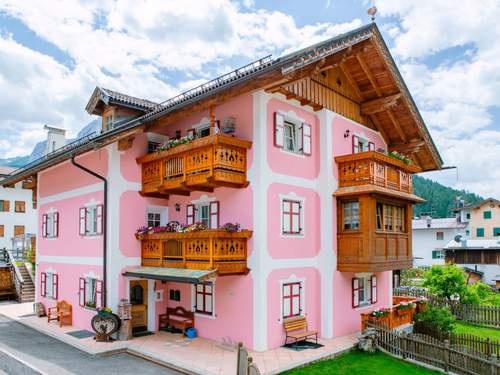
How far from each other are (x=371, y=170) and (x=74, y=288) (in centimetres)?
1290

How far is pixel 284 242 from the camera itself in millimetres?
14859

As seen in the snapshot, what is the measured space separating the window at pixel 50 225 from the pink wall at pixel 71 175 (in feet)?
3.42

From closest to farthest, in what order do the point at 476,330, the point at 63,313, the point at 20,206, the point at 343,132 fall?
the point at 343,132, the point at 63,313, the point at 476,330, the point at 20,206

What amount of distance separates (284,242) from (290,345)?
3.33m

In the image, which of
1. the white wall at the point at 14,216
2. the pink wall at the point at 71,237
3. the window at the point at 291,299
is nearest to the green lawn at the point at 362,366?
the window at the point at 291,299

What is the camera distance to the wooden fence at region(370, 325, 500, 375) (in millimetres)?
12391

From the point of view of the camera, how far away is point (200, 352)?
1370cm

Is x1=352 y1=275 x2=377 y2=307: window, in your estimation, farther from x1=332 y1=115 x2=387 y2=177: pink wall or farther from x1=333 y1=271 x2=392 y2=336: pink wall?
x1=332 y1=115 x2=387 y2=177: pink wall

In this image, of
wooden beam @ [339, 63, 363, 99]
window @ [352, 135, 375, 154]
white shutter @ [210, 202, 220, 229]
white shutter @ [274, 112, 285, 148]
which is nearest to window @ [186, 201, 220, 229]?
white shutter @ [210, 202, 220, 229]

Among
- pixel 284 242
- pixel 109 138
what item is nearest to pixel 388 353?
pixel 284 242

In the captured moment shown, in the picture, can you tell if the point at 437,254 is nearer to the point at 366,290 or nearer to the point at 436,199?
the point at 366,290

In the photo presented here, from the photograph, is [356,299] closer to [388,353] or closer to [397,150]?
[388,353]

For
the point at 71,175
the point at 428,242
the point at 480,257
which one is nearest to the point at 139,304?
the point at 71,175

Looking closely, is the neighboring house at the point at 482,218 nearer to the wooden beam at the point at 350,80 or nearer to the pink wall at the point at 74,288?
the wooden beam at the point at 350,80
